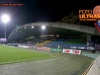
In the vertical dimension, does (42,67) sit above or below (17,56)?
below

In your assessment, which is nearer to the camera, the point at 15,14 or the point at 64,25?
the point at 64,25

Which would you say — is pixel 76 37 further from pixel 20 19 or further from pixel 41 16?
pixel 20 19

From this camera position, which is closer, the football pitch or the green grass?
the football pitch

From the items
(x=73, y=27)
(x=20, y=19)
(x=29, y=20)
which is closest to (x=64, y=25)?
(x=73, y=27)

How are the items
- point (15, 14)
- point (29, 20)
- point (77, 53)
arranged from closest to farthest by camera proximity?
point (77, 53), point (29, 20), point (15, 14)

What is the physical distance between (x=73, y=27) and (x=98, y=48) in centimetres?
885

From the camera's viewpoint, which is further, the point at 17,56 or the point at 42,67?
the point at 17,56

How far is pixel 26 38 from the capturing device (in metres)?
88.6

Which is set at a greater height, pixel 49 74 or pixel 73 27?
pixel 73 27

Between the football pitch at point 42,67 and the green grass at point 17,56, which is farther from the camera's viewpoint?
the green grass at point 17,56

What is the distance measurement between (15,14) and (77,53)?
59561 mm

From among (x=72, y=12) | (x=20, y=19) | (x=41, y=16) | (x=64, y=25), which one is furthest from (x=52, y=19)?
(x=64, y=25)

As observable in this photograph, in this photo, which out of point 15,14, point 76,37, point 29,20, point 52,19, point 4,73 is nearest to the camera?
point 4,73

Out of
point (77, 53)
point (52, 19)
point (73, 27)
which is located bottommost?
point (77, 53)
